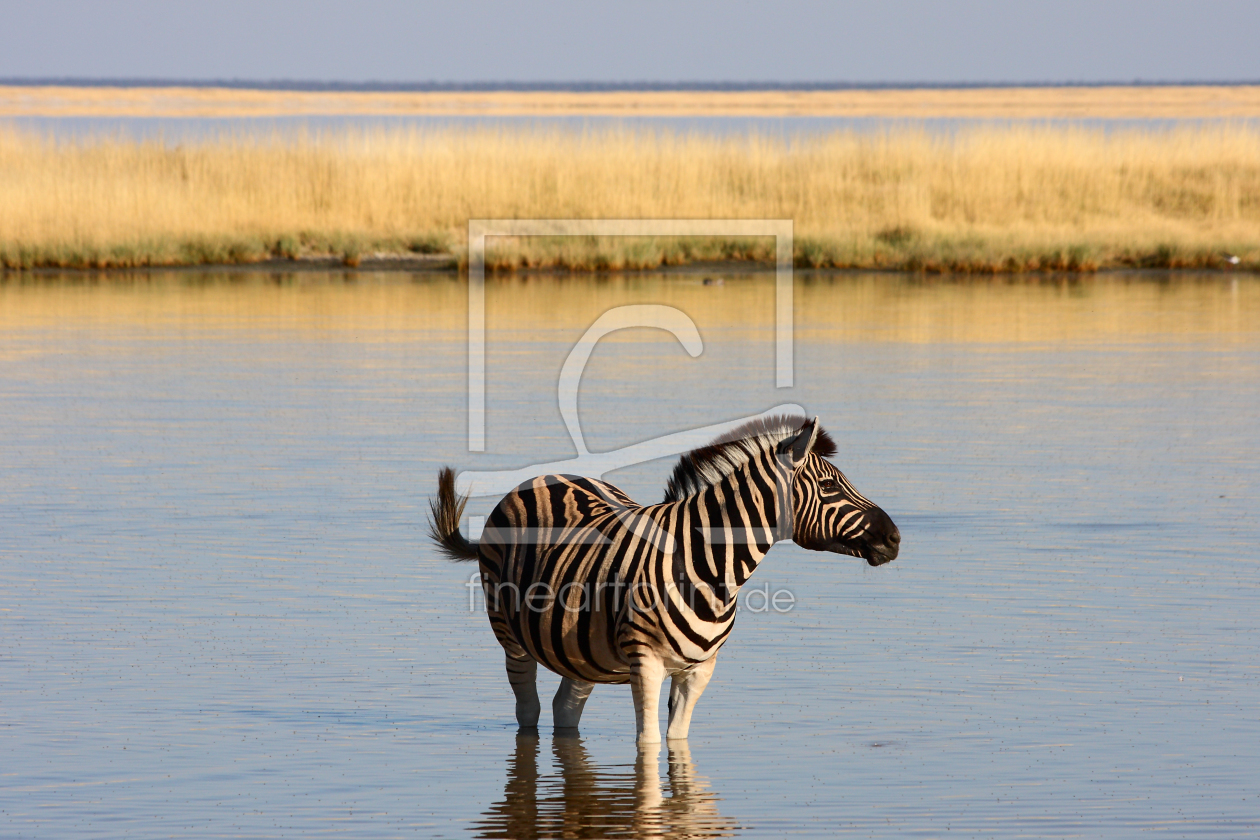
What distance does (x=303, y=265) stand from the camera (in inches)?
1108

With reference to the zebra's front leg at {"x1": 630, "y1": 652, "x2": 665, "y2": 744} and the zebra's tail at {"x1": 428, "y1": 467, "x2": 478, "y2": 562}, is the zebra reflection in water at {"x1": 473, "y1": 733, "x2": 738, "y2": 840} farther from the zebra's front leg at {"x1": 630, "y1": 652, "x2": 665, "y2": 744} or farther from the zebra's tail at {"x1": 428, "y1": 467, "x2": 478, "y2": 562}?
the zebra's tail at {"x1": 428, "y1": 467, "x2": 478, "y2": 562}

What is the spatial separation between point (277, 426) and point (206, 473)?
2.05m

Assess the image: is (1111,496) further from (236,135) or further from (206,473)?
(236,135)

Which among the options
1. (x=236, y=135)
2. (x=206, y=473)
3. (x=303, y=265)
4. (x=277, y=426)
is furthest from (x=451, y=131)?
(x=206, y=473)

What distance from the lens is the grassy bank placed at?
91.8ft

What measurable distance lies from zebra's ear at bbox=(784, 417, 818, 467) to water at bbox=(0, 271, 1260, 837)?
48.6 inches

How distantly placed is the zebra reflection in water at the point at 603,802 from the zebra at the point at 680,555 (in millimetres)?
161

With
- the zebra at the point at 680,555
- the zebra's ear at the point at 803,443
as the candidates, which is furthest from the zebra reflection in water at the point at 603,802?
the zebra's ear at the point at 803,443

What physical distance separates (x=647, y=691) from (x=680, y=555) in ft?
1.65

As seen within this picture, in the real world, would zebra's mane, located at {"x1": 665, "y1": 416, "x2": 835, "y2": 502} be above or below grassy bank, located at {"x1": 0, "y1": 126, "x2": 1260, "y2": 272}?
below

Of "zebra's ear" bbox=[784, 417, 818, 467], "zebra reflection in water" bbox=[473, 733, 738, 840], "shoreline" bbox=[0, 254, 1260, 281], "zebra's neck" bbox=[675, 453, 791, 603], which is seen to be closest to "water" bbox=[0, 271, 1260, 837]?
"zebra reflection in water" bbox=[473, 733, 738, 840]

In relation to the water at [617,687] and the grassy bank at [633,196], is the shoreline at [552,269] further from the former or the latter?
the water at [617,687]

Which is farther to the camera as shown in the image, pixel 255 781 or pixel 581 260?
pixel 581 260

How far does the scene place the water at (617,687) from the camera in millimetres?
6500
